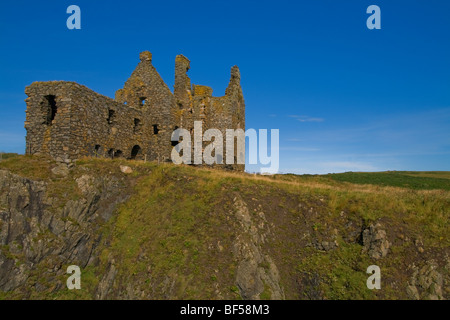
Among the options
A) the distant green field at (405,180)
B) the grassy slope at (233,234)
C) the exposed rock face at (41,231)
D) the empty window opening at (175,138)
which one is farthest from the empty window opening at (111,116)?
the distant green field at (405,180)

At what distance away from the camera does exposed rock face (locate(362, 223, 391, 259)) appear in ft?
51.5

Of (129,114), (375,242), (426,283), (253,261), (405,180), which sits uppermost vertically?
(129,114)

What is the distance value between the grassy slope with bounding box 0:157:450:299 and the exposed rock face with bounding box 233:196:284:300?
0.43 metres

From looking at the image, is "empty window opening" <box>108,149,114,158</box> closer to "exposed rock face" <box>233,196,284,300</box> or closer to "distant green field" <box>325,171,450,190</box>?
"exposed rock face" <box>233,196,284,300</box>

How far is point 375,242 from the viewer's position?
53.0 feet

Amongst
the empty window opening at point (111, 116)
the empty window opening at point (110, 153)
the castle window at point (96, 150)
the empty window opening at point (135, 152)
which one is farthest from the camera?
the empty window opening at point (135, 152)

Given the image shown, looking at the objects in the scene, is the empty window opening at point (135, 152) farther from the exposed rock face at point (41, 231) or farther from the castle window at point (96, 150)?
the exposed rock face at point (41, 231)

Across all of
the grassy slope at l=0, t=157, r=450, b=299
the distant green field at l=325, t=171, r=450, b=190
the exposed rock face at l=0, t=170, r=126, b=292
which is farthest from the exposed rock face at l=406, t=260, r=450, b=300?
the distant green field at l=325, t=171, r=450, b=190

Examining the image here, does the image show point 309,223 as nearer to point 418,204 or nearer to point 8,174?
point 418,204

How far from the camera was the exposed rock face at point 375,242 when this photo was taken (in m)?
15.7

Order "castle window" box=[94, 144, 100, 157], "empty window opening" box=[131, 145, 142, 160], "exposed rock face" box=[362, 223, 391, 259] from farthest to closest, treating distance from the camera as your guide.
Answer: "empty window opening" box=[131, 145, 142, 160] → "castle window" box=[94, 144, 100, 157] → "exposed rock face" box=[362, 223, 391, 259]

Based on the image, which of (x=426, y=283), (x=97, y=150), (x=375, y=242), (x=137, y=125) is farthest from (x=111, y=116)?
(x=426, y=283)

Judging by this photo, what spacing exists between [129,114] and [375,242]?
25406 mm

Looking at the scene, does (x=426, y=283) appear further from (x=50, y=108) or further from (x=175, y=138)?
(x=50, y=108)
